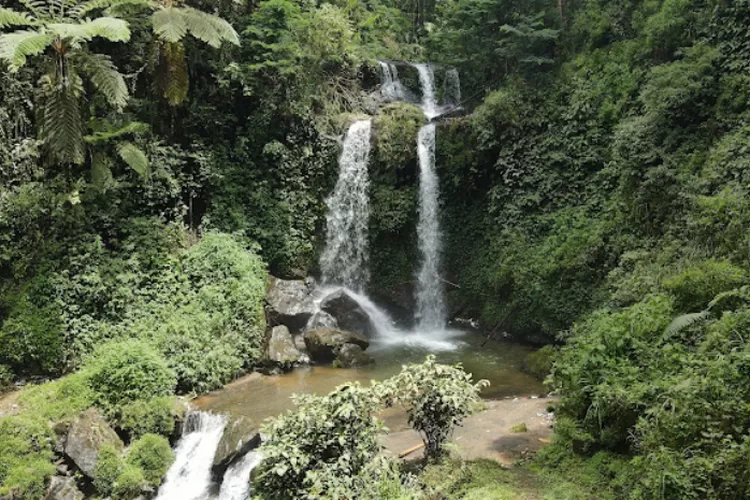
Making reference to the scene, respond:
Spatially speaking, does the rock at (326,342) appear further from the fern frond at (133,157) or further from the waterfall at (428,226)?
the fern frond at (133,157)

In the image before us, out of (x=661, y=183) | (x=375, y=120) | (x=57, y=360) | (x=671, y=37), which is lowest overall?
(x=57, y=360)

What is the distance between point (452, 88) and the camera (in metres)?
18.5

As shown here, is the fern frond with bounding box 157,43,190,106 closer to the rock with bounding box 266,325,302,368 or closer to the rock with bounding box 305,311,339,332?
the rock with bounding box 266,325,302,368

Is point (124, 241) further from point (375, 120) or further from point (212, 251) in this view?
point (375, 120)

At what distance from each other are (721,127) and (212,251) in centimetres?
1107

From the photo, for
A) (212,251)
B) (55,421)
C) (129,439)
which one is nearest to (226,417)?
(129,439)

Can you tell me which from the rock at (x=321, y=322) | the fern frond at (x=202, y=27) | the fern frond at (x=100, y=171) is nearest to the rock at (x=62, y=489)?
the rock at (x=321, y=322)

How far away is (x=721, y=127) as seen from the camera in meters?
9.59

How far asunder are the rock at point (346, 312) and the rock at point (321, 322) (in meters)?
0.26

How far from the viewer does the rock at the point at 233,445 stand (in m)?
7.47

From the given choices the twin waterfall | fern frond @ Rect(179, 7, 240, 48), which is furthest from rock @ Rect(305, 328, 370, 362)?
fern frond @ Rect(179, 7, 240, 48)

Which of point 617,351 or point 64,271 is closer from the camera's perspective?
point 617,351

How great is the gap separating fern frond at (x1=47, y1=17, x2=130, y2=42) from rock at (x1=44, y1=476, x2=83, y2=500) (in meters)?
7.44

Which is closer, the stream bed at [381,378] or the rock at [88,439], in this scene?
the rock at [88,439]
